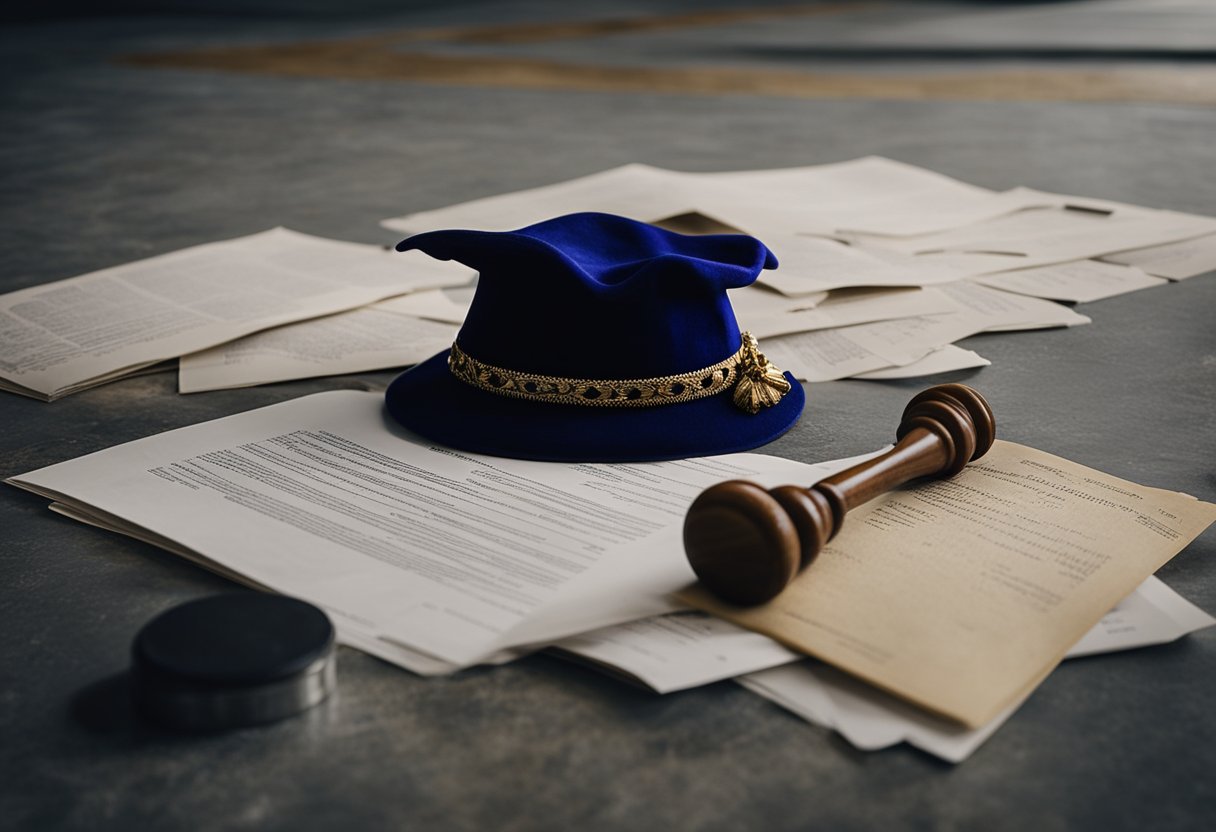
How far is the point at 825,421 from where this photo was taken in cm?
109

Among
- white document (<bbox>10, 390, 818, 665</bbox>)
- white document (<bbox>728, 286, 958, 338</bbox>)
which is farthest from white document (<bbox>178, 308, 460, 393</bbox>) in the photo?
white document (<bbox>728, 286, 958, 338</bbox>)

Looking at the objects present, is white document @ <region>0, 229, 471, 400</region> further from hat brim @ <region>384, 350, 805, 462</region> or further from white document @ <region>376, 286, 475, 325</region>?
hat brim @ <region>384, 350, 805, 462</region>

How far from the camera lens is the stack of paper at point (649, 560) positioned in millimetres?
668

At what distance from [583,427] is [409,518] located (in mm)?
177

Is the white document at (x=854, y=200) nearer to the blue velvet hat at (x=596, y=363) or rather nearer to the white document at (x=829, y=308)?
the white document at (x=829, y=308)

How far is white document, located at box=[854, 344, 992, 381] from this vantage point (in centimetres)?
121

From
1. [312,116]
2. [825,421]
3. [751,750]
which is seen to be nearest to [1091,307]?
[825,421]

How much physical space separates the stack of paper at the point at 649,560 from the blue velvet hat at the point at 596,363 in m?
0.02

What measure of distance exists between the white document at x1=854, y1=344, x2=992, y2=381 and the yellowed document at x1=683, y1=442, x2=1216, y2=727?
275 millimetres

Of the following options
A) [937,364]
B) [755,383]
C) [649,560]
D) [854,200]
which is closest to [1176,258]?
[854,200]

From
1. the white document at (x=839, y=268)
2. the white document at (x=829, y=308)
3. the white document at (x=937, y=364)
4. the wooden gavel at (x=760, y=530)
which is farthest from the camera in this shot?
the white document at (x=839, y=268)

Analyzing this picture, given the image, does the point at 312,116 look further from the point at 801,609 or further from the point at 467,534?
the point at 801,609

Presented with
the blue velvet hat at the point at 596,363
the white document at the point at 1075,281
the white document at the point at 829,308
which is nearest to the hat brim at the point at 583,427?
the blue velvet hat at the point at 596,363

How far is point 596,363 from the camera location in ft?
3.23
